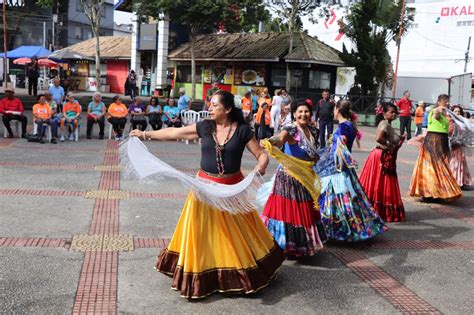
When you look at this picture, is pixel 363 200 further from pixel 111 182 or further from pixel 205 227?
pixel 111 182

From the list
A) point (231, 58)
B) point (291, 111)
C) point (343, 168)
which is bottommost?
point (343, 168)

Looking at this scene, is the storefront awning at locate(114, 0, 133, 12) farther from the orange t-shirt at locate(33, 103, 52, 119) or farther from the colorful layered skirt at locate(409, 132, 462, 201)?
the colorful layered skirt at locate(409, 132, 462, 201)

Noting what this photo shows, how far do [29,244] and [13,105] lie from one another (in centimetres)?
864

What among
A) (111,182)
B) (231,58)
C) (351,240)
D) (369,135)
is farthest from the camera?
(231,58)

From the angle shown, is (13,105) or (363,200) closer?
(363,200)

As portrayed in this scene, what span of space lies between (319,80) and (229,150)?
81.5 feet

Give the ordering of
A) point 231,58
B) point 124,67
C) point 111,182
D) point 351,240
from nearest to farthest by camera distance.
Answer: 1. point 351,240
2. point 111,182
3. point 231,58
4. point 124,67

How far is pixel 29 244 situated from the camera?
5352 millimetres

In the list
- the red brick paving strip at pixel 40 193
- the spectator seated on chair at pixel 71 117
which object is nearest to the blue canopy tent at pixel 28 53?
the spectator seated on chair at pixel 71 117

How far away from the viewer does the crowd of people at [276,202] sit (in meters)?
4.25

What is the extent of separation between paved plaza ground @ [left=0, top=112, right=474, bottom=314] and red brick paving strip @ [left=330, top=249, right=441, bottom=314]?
1 cm

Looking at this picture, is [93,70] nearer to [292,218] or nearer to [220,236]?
[292,218]

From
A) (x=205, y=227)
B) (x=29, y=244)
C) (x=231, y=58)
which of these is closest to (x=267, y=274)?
(x=205, y=227)

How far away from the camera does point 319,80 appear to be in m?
28.4
